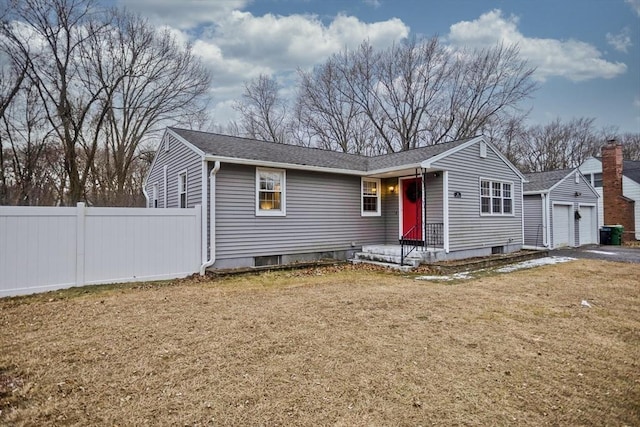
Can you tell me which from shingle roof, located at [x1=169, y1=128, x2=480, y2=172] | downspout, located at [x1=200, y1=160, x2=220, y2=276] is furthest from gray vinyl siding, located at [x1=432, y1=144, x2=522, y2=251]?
downspout, located at [x1=200, y1=160, x2=220, y2=276]

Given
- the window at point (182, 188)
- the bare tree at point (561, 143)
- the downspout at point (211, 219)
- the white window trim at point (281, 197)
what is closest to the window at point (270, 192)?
the white window trim at point (281, 197)

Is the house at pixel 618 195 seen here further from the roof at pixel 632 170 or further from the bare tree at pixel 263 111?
the bare tree at pixel 263 111

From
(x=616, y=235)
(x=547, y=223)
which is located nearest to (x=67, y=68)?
(x=547, y=223)

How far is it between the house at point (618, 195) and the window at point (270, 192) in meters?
19.3

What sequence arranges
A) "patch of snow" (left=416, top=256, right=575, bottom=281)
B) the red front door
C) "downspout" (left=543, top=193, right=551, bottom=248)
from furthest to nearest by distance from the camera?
"downspout" (left=543, top=193, right=551, bottom=248)
the red front door
"patch of snow" (left=416, top=256, right=575, bottom=281)

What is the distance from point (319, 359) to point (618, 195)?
2336cm

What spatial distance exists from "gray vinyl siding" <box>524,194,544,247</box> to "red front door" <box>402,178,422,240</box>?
7.90 meters

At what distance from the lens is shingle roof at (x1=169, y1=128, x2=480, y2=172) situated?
968 centimetres

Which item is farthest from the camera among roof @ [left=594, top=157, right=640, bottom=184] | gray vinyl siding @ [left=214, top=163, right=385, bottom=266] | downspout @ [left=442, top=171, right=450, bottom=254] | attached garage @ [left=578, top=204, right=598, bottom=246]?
roof @ [left=594, top=157, right=640, bottom=184]

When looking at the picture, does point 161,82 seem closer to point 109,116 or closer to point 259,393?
point 109,116

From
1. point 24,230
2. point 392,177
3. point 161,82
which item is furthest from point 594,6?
point 161,82

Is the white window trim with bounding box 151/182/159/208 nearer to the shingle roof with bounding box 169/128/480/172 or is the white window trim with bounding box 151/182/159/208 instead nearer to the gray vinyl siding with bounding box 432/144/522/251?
the shingle roof with bounding box 169/128/480/172

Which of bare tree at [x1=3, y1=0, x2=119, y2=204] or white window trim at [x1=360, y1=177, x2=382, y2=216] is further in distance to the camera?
bare tree at [x1=3, y1=0, x2=119, y2=204]

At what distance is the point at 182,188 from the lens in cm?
1069
